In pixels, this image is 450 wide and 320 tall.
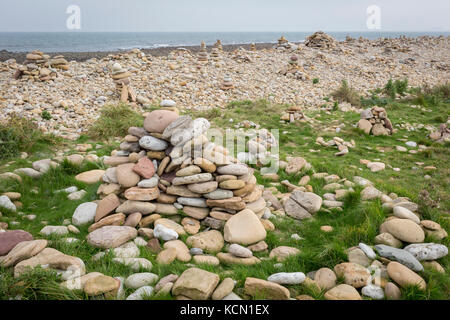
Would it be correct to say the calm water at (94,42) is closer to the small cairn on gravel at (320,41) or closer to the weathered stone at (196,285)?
the small cairn on gravel at (320,41)

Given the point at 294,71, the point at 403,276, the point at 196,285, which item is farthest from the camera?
the point at 294,71

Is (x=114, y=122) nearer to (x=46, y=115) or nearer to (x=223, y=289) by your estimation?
(x=46, y=115)

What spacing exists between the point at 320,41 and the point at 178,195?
23920 mm

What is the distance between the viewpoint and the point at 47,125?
337 inches

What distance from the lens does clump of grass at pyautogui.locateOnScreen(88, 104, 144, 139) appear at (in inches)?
321

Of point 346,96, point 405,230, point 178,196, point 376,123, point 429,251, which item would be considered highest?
point 346,96

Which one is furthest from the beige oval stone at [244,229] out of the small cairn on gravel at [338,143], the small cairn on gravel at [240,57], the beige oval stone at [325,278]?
the small cairn on gravel at [240,57]

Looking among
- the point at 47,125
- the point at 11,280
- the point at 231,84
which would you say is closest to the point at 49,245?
the point at 11,280

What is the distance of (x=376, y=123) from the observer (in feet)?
29.4

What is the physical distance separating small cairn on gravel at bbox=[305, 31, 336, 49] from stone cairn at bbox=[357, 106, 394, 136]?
1701cm

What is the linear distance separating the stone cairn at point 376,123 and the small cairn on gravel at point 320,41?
17015 mm

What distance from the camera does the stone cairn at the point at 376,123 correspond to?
346 inches

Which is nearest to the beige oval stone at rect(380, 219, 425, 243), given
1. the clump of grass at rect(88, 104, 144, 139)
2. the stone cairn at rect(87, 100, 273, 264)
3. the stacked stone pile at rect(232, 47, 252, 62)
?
the stone cairn at rect(87, 100, 273, 264)

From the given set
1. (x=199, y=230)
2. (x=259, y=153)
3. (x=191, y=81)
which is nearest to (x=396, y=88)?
(x=191, y=81)
